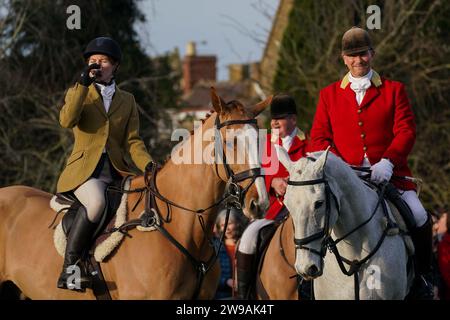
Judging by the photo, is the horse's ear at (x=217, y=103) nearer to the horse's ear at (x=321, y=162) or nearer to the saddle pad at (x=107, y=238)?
the horse's ear at (x=321, y=162)

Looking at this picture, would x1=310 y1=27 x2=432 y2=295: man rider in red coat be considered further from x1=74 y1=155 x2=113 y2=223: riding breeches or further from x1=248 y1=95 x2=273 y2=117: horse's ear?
x1=74 y1=155 x2=113 y2=223: riding breeches

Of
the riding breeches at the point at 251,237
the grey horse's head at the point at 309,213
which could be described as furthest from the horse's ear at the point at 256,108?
the riding breeches at the point at 251,237

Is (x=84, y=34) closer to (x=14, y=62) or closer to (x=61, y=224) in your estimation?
(x=14, y=62)

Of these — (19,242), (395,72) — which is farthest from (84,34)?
(19,242)

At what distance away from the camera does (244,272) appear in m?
8.98

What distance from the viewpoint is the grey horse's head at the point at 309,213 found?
616 cm

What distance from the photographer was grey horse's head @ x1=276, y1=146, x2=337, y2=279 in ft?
20.2

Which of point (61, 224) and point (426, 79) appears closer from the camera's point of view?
point (61, 224)

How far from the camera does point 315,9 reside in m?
18.8

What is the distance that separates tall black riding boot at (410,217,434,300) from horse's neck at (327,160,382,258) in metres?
0.49

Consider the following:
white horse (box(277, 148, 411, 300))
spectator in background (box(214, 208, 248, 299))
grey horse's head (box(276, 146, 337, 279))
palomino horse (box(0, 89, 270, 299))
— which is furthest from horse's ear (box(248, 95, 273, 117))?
spectator in background (box(214, 208, 248, 299))

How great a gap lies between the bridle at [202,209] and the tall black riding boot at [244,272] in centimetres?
158

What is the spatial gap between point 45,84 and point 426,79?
693 cm
